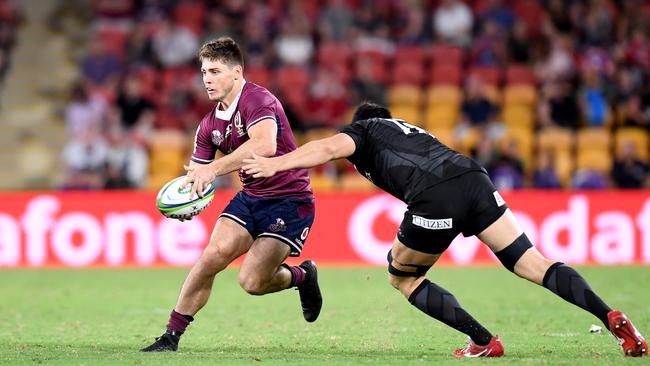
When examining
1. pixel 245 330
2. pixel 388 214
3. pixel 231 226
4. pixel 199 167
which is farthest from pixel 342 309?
pixel 388 214

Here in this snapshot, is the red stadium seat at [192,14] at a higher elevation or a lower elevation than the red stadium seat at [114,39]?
higher

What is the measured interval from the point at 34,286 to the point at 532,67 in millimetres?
10633

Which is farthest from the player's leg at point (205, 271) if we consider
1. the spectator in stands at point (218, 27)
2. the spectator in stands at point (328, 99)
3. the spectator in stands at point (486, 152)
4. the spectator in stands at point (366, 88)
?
the spectator in stands at point (218, 27)

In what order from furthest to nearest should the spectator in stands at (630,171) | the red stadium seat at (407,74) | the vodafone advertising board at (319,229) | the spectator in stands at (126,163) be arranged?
the red stadium seat at (407,74)
the spectator in stands at (126,163)
the spectator in stands at (630,171)
the vodafone advertising board at (319,229)

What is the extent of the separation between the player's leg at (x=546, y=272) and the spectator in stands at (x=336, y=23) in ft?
46.2

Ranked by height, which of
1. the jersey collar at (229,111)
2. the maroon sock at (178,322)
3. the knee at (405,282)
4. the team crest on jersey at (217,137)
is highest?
the jersey collar at (229,111)

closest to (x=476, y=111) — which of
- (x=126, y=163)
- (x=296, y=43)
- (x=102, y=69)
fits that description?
(x=296, y=43)

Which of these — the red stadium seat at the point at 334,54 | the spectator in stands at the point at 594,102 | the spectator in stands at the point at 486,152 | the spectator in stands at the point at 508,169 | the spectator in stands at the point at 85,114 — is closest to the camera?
the spectator in stands at the point at 508,169

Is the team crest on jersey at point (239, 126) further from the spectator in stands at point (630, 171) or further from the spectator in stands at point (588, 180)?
the spectator in stands at point (630, 171)

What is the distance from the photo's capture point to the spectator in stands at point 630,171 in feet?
57.9

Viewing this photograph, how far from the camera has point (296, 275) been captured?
8789 millimetres

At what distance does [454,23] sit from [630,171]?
4.98 meters

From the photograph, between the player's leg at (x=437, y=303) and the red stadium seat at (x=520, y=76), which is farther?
the red stadium seat at (x=520, y=76)

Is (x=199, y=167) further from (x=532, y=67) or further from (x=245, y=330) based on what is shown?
(x=532, y=67)
